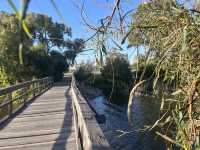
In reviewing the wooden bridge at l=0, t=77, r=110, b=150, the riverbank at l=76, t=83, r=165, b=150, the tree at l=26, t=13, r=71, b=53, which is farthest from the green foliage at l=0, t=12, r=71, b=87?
the tree at l=26, t=13, r=71, b=53

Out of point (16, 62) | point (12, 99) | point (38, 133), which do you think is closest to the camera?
point (38, 133)

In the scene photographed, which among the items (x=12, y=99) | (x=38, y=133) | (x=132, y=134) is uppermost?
(x=12, y=99)

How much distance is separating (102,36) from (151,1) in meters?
0.28

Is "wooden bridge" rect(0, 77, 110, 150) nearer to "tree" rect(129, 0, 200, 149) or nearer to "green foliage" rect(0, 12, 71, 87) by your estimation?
"tree" rect(129, 0, 200, 149)

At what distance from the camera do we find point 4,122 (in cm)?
1118

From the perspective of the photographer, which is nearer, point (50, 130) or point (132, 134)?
point (50, 130)

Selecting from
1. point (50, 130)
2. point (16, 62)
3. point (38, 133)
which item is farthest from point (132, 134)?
point (16, 62)

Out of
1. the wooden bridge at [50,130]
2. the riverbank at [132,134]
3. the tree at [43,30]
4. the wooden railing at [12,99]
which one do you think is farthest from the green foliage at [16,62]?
the tree at [43,30]

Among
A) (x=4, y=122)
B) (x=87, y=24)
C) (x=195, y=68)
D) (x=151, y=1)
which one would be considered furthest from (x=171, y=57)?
(x=4, y=122)

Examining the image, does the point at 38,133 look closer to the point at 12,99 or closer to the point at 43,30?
the point at 12,99

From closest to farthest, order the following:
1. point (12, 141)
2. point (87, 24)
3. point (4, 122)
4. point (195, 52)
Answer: point (195, 52)
point (87, 24)
point (12, 141)
point (4, 122)

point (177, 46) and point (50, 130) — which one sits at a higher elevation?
point (177, 46)

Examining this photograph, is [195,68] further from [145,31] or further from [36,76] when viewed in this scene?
[36,76]

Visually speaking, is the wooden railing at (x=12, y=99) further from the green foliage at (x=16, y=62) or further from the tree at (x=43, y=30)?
the green foliage at (x=16, y=62)
